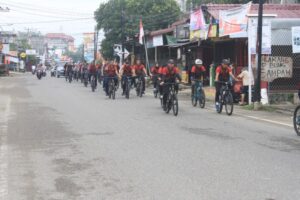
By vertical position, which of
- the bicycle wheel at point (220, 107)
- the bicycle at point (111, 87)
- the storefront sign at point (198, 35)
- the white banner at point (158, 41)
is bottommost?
the bicycle wheel at point (220, 107)

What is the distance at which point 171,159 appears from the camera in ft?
28.9

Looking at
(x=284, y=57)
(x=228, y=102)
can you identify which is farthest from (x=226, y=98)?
(x=284, y=57)

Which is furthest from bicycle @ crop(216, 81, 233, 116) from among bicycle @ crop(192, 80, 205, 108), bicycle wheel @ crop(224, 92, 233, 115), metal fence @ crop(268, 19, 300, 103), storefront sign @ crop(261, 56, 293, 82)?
metal fence @ crop(268, 19, 300, 103)

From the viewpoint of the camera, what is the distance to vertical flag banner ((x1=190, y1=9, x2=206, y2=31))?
96.0 ft

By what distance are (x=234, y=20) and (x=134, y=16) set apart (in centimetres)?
4301

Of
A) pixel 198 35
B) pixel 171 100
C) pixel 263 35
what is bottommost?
pixel 171 100

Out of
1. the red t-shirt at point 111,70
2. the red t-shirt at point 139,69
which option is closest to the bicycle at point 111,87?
the red t-shirt at point 111,70

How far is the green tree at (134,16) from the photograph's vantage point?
209 feet

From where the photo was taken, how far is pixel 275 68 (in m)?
20.6

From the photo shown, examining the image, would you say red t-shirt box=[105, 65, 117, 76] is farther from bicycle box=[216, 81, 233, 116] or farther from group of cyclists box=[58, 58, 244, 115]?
bicycle box=[216, 81, 233, 116]

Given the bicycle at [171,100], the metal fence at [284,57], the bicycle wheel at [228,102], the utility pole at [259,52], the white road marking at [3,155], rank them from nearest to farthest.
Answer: the white road marking at [3,155] → the bicycle at [171,100] → the bicycle wheel at [228,102] → the utility pole at [259,52] → the metal fence at [284,57]

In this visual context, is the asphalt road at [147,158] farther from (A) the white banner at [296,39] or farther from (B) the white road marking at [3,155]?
(A) the white banner at [296,39]

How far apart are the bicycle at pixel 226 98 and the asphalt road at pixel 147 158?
1231mm

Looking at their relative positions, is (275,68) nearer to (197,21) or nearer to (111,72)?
(111,72)
